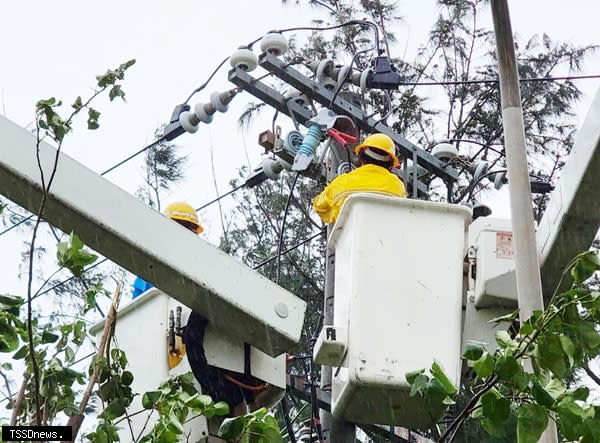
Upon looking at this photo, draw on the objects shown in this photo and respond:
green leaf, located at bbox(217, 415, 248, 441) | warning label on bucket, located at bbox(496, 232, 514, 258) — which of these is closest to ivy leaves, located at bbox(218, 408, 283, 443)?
green leaf, located at bbox(217, 415, 248, 441)

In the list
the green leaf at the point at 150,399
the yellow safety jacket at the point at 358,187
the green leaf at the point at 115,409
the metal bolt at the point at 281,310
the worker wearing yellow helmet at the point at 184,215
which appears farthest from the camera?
the worker wearing yellow helmet at the point at 184,215

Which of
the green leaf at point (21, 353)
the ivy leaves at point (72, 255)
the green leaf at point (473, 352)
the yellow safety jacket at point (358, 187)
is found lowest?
the green leaf at point (473, 352)

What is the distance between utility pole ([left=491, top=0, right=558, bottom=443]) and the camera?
351cm

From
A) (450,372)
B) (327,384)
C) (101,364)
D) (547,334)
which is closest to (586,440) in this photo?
(547,334)

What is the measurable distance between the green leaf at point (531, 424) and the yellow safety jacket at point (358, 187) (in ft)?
10.0

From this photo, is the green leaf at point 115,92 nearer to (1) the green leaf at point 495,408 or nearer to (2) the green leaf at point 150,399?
(2) the green leaf at point 150,399

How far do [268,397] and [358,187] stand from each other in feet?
3.72

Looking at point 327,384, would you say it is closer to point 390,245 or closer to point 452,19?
point 390,245

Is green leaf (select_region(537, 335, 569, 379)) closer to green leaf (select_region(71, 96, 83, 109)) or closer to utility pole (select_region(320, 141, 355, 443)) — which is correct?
green leaf (select_region(71, 96, 83, 109))

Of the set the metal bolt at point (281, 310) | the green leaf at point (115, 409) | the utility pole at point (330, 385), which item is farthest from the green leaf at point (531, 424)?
the utility pole at point (330, 385)

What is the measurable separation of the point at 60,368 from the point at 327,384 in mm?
3413

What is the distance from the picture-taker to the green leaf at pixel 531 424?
229cm

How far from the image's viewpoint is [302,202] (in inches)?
502
